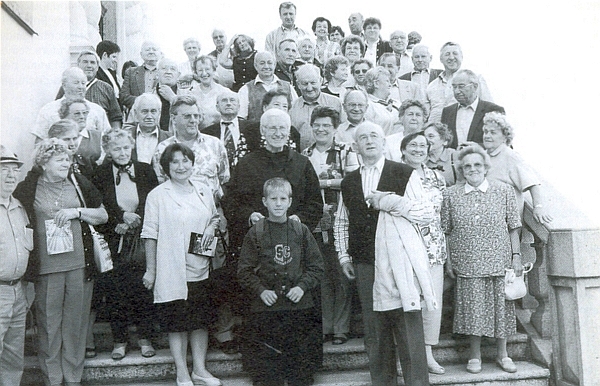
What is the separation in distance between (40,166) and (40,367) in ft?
4.26

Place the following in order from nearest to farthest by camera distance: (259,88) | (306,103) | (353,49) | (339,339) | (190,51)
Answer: (339,339)
(306,103)
(259,88)
(353,49)
(190,51)

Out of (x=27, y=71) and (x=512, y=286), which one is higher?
(x=27, y=71)

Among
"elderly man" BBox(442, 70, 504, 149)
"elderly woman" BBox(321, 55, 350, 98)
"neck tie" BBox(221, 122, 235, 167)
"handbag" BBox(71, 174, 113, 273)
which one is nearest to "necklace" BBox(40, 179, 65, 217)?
"handbag" BBox(71, 174, 113, 273)

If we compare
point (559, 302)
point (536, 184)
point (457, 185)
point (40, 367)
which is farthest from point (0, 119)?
point (559, 302)

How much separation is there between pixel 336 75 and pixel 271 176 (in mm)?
2330

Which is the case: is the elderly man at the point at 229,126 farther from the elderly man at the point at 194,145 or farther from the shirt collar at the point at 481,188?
the shirt collar at the point at 481,188

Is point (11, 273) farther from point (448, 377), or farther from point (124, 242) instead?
point (448, 377)

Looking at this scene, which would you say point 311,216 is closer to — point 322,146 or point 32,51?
point 322,146

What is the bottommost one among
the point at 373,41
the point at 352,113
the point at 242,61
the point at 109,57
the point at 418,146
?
the point at 418,146

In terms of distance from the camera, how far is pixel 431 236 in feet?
13.3

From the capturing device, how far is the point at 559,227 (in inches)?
→ 164

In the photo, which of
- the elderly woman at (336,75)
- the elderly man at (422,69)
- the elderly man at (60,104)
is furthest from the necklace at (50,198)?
the elderly man at (422,69)

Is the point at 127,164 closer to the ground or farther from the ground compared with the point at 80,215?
farther from the ground

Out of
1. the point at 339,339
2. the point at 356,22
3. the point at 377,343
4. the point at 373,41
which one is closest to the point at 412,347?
the point at 377,343
